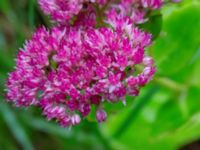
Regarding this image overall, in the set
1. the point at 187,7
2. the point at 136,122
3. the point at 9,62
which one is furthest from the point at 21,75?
the point at 136,122

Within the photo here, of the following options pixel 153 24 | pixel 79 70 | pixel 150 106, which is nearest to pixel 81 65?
pixel 79 70

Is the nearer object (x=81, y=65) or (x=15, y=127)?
(x=81, y=65)

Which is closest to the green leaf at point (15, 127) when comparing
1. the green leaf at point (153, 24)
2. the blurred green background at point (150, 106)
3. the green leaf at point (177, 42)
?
the blurred green background at point (150, 106)

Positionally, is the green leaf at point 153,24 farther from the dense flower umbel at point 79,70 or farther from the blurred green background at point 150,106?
the dense flower umbel at point 79,70

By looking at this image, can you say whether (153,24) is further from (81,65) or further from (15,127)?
(15,127)

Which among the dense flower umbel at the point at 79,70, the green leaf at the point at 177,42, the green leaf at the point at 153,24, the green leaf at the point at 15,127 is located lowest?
the dense flower umbel at the point at 79,70

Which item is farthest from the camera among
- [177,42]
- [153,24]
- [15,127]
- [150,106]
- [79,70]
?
[150,106]

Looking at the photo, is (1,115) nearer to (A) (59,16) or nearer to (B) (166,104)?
(B) (166,104)
